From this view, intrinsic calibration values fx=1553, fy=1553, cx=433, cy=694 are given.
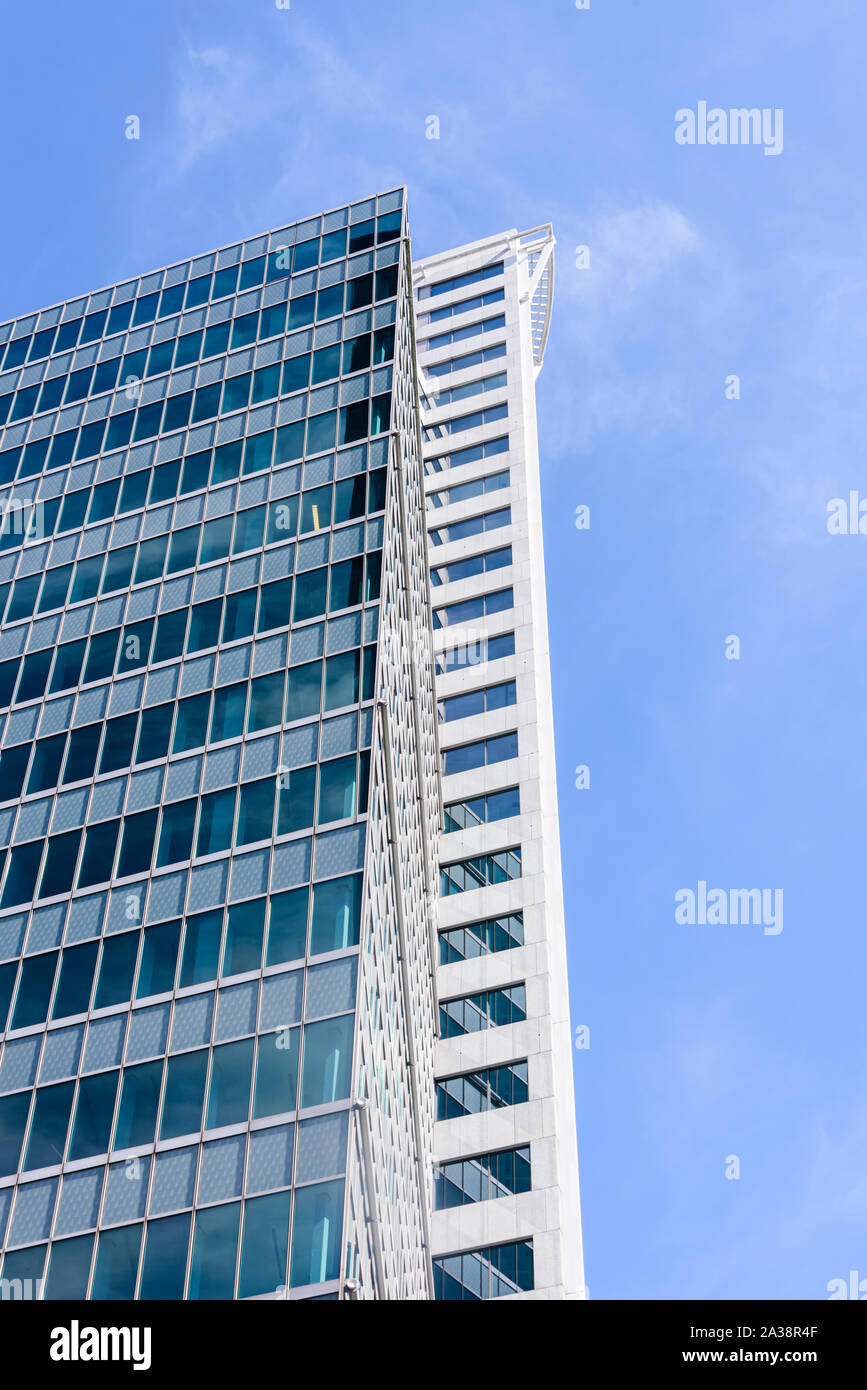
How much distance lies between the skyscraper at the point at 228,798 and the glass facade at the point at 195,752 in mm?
87

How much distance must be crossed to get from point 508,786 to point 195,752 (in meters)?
24.4

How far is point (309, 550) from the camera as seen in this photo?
46.7 metres

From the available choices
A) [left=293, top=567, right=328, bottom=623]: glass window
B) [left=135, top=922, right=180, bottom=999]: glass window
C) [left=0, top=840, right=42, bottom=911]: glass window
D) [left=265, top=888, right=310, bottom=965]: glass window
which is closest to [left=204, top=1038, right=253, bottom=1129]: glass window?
[left=265, top=888, right=310, bottom=965]: glass window

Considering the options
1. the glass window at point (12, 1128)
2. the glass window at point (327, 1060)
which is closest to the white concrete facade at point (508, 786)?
the glass window at point (327, 1060)

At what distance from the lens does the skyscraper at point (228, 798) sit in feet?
111

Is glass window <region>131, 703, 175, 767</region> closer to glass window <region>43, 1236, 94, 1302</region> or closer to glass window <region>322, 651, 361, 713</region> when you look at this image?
glass window <region>322, 651, 361, 713</region>

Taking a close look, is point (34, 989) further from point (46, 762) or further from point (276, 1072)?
point (46, 762)

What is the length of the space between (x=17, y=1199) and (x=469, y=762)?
3442 centimetres

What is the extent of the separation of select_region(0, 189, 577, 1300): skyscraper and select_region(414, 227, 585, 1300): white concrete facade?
0.33m

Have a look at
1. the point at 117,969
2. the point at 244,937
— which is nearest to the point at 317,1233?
the point at 244,937

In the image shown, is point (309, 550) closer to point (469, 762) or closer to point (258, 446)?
point (258, 446)

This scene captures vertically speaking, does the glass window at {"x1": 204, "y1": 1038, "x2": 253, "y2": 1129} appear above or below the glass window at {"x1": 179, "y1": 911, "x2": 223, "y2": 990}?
below

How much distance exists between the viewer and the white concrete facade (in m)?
52.7

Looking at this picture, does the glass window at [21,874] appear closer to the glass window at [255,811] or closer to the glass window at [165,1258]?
the glass window at [255,811]
